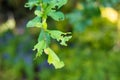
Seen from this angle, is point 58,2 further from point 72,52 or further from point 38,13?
point 72,52

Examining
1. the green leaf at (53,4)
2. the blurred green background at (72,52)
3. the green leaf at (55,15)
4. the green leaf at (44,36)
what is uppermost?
the green leaf at (53,4)

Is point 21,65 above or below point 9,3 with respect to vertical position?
below

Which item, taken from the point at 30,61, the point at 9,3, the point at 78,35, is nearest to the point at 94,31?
the point at 78,35

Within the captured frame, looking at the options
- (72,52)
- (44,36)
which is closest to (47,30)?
(44,36)

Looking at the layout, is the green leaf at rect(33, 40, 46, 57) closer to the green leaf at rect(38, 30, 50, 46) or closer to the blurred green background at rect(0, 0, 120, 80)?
the green leaf at rect(38, 30, 50, 46)

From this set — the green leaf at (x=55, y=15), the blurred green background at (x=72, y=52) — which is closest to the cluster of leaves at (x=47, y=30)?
the green leaf at (x=55, y=15)

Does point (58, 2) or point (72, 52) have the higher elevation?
point (58, 2)

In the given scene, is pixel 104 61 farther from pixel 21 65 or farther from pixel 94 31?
pixel 21 65

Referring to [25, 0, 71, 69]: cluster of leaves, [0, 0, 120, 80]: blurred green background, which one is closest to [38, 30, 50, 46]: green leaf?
[25, 0, 71, 69]: cluster of leaves

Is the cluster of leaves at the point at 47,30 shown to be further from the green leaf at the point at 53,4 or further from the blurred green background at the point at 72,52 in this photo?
the blurred green background at the point at 72,52
